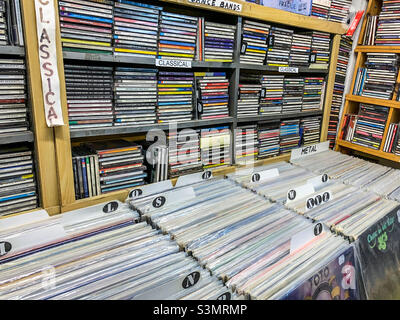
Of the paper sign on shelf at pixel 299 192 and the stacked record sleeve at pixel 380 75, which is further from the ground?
the stacked record sleeve at pixel 380 75

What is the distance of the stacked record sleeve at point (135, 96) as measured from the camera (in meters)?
1.51

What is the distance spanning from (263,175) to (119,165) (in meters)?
0.95

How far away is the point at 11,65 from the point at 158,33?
0.73m

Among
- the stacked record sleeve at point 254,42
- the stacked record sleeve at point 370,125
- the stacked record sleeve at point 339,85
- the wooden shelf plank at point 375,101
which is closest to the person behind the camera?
the stacked record sleeve at point 254,42

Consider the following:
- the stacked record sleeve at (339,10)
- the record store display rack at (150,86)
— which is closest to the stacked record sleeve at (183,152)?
the record store display rack at (150,86)

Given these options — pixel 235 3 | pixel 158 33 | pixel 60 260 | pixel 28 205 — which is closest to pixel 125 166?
pixel 28 205

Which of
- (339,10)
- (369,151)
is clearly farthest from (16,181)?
(369,151)

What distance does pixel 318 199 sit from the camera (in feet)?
5.40

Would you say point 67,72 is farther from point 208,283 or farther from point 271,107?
point 271,107

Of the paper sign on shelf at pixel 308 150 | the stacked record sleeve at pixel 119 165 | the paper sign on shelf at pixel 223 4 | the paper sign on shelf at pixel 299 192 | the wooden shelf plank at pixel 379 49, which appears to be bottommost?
the paper sign on shelf at pixel 299 192

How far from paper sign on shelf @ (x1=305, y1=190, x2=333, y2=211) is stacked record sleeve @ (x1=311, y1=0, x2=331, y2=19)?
1.48 meters

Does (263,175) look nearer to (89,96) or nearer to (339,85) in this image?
(89,96)

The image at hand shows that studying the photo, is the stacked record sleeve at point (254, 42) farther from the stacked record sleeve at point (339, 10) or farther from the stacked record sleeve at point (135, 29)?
the stacked record sleeve at point (339, 10)

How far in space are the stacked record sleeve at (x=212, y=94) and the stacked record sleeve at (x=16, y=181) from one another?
1.00 m
